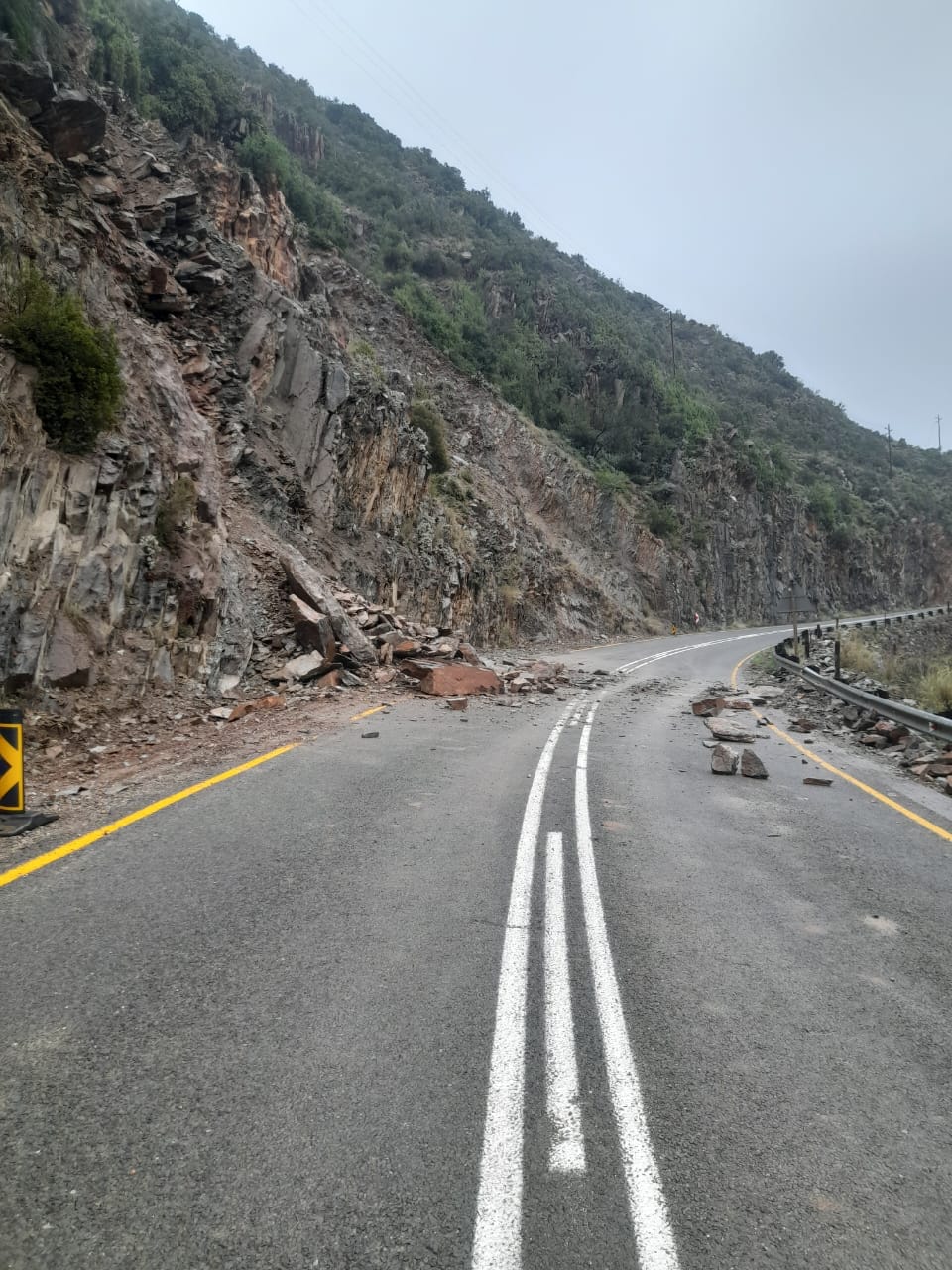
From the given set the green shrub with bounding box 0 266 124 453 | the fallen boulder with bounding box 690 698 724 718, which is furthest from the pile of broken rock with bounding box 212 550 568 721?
the green shrub with bounding box 0 266 124 453

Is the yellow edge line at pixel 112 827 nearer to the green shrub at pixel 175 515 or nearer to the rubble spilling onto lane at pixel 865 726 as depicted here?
the green shrub at pixel 175 515

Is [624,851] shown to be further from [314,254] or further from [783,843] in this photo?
[314,254]

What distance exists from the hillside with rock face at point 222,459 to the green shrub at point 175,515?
0.13 ft

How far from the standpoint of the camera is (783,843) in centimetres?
613

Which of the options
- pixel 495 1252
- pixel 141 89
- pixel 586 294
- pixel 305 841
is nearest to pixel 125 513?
pixel 305 841

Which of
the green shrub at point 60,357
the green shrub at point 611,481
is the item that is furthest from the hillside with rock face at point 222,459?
the green shrub at point 611,481

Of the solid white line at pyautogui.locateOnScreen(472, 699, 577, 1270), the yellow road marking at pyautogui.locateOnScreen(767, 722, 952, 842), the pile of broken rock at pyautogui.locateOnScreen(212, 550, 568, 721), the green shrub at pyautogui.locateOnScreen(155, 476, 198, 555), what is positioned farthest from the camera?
the pile of broken rock at pyautogui.locateOnScreen(212, 550, 568, 721)

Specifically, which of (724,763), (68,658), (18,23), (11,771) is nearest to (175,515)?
(68,658)

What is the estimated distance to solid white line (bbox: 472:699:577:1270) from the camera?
203cm

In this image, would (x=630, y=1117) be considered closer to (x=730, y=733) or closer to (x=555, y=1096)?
(x=555, y=1096)

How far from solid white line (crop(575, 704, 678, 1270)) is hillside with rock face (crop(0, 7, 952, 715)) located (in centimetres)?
797

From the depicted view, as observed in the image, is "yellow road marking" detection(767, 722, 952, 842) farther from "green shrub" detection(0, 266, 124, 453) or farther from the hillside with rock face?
"green shrub" detection(0, 266, 124, 453)

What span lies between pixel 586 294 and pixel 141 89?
152 feet

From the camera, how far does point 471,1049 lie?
3.01m
